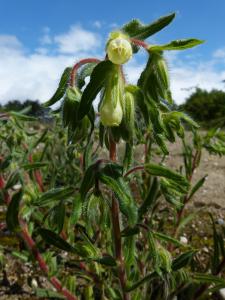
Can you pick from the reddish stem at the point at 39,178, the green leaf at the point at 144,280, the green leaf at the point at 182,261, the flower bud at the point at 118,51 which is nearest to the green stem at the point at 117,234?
the green leaf at the point at 144,280

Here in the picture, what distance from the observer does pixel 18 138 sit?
3439 millimetres

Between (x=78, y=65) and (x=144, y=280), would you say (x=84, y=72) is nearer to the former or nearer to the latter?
(x=78, y=65)

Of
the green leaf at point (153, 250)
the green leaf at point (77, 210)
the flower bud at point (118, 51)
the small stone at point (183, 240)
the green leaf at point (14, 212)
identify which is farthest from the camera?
the small stone at point (183, 240)

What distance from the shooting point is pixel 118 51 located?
1455mm

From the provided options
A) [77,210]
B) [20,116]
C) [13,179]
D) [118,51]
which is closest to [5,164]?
[13,179]

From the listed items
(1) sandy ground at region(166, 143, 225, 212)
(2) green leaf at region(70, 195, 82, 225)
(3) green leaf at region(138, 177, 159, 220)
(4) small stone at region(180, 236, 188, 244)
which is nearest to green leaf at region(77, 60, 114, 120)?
(2) green leaf at region(70, 195, 82, 225)

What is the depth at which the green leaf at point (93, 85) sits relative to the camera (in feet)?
5.05

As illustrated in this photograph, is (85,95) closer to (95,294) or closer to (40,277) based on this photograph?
(95,294)

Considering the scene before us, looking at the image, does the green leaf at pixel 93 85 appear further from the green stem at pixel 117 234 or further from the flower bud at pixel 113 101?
the green stem at pixel 117 234

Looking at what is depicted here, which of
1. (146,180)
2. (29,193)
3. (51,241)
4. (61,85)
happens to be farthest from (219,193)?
(61,85)

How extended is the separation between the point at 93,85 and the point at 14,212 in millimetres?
1285

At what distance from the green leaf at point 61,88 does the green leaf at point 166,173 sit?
47 cm

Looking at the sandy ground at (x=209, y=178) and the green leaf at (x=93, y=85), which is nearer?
the green leaf at (x=93, y=85)

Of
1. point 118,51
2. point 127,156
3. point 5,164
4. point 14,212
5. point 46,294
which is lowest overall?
point 46,294
